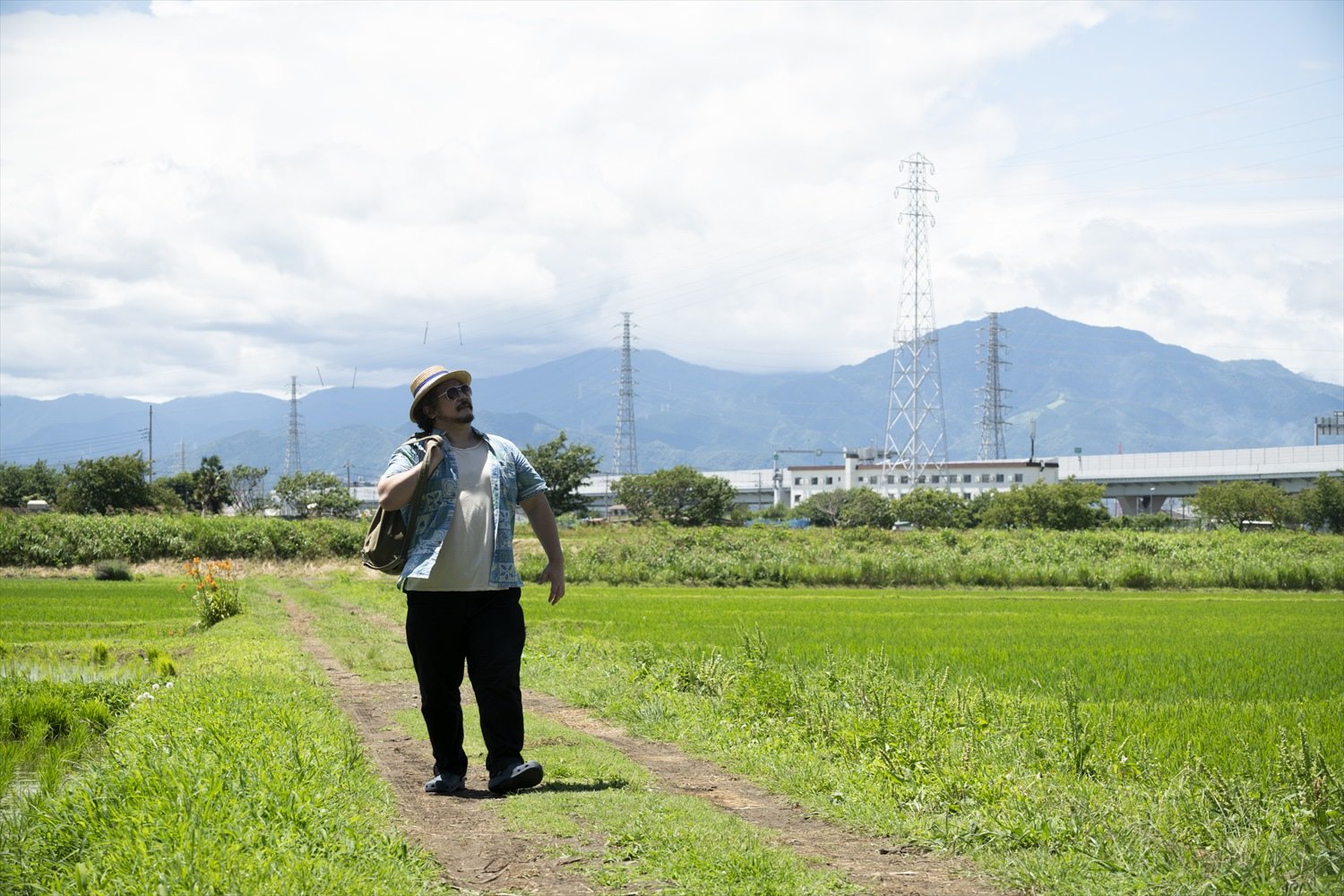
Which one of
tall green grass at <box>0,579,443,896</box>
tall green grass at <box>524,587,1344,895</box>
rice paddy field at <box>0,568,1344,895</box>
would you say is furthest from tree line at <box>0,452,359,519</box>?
tall green grass at <box>0,579,443,896</box>

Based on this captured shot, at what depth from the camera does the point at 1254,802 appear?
21.1 ft

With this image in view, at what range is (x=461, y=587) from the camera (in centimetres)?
689

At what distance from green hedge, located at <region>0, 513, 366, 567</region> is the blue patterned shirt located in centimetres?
4401

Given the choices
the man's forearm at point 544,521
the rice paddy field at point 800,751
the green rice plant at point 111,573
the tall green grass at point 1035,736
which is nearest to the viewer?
the rice paddy field at point 800,751

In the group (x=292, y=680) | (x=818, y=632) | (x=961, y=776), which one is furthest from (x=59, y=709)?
(x=818, y=632)

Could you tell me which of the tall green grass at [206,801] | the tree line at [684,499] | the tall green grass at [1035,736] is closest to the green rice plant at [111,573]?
the tall green grass at [1035,736]

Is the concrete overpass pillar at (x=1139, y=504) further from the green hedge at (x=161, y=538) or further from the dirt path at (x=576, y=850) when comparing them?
the dirt path at (x=576, y=850)

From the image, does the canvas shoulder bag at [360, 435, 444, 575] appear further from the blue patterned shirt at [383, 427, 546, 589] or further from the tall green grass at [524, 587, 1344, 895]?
the tall green grass at [524, 587, 1344, 895]

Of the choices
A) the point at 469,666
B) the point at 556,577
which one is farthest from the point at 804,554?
the point at 469,666

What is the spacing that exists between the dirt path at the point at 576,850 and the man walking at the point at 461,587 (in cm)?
34

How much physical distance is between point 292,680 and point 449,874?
6.56 meters

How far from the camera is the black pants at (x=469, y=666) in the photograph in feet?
22.9

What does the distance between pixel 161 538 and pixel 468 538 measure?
46.5 meters

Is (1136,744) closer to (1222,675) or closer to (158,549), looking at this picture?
(1222,675)
